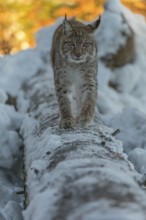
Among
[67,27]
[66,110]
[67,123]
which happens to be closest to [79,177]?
[67,123]

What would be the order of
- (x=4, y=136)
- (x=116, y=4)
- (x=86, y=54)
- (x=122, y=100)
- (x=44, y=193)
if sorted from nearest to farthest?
1. (x=44, y=193)
2. (x=86, y=54)
3. (x=4, y=136)
4. (x=122, y=100)
5. (x=116, y=4)

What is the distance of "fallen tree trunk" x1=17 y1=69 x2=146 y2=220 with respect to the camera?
133 inches

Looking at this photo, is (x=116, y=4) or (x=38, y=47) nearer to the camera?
(x=38, y=47)

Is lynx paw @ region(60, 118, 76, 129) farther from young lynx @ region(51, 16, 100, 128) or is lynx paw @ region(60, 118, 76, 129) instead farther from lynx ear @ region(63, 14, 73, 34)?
lynx ear @ region(63, 14, 73, 34)

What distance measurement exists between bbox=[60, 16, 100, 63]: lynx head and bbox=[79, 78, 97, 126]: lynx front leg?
9.8 inches

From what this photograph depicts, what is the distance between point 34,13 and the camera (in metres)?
18.9

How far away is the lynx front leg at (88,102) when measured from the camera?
19.0 ft

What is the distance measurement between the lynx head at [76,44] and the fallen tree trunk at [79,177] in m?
0.62

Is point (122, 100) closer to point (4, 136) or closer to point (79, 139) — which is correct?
point (4, 136)

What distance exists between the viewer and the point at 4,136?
20.8ft

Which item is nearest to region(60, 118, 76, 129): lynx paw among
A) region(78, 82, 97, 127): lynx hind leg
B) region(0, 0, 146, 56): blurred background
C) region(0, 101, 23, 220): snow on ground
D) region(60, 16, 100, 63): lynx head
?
region(78, 82, 97, 127): lynx hind leg

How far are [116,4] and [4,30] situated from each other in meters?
8.30

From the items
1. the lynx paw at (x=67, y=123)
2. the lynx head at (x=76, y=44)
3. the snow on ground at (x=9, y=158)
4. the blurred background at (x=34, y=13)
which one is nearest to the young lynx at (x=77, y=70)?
the lynx head at (x=76, y=44)

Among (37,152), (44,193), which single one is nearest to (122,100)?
(37,152)
